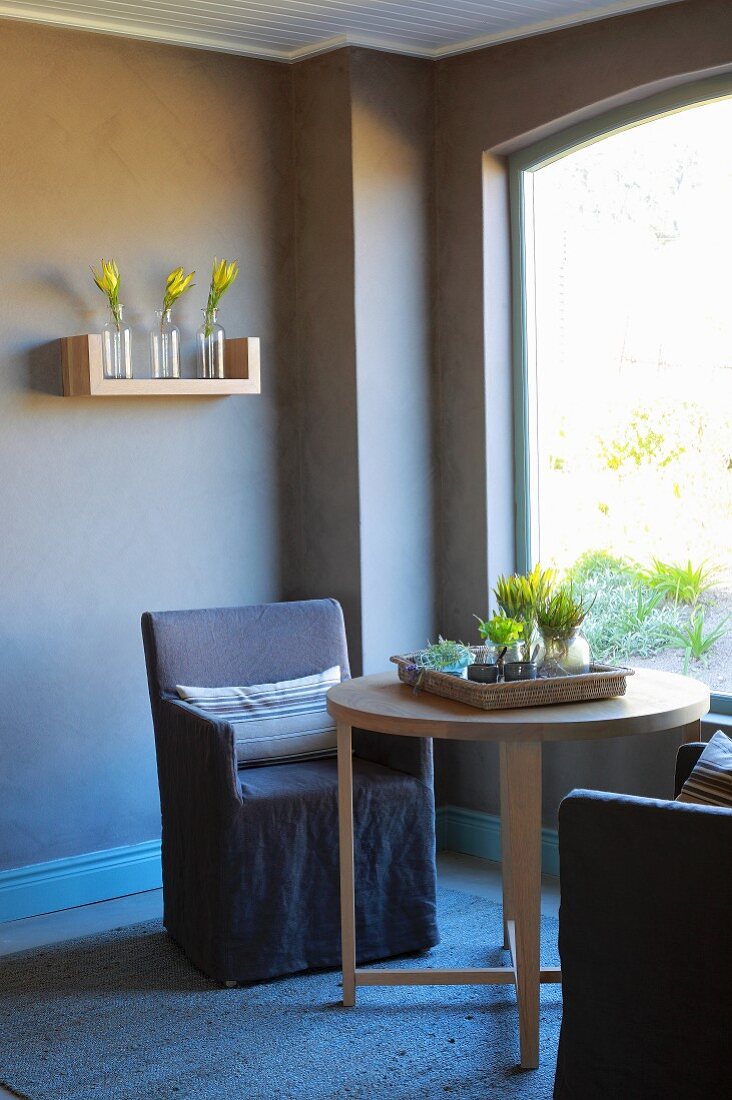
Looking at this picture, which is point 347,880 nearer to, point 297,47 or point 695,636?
point 695,636

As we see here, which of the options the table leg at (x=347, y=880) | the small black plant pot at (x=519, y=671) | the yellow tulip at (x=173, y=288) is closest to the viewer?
the small black plant pot at (x=519, y=671)

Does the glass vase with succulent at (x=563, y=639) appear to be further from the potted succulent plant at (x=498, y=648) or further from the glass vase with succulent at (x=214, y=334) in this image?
the glass vase with succulent at (x=214, y=334)

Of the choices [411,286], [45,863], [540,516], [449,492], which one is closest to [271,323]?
[411,286]

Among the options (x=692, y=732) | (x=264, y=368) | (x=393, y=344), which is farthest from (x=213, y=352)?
(x=692, y=732)

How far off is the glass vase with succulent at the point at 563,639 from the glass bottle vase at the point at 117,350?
154cm

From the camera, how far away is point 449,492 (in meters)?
4.27

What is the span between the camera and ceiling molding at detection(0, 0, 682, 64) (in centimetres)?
361

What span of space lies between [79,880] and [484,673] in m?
1.62

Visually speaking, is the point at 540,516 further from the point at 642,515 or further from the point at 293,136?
the point at 293,136

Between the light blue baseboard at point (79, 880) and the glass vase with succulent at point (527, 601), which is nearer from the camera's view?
the glass vase with succulent at point (527, 601)

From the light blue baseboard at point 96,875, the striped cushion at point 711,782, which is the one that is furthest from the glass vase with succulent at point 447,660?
the light blue baseboard at point 96,875

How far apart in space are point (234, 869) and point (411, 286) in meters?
2.00

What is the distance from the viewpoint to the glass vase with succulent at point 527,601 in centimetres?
299

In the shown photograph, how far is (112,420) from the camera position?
389 centimetres
